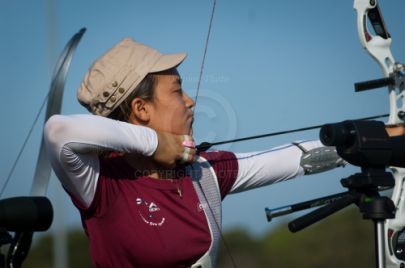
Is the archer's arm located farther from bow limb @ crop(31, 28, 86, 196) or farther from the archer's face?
bow limb @ crop(31, 28, 86, 196)

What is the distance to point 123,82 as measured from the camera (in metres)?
1.69

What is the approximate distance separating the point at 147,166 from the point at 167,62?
0.26 metres

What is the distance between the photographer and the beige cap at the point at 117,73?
168 cm

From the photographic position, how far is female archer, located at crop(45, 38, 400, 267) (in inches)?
62.4

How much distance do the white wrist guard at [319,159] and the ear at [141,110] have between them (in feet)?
1.63

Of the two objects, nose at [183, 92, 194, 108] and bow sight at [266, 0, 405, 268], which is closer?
bow sight at [266, 0, 405, 268]

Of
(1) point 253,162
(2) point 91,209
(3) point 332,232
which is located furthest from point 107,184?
(3) point 332,232

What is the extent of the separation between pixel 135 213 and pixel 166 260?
132 millimetres

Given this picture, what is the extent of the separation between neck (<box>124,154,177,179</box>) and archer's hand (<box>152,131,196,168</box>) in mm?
126

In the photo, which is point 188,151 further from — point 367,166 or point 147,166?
point 367,166

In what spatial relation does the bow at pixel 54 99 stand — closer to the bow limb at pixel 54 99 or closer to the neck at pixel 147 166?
the bow limb at pixel 54 99

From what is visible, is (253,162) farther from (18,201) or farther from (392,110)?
(18,201)

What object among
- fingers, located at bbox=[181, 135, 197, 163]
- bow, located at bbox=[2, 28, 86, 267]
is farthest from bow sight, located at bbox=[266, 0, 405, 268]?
bow, located at bbox=[2, 28, 86, 267]

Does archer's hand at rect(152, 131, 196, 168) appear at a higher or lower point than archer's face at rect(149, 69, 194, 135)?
lower
